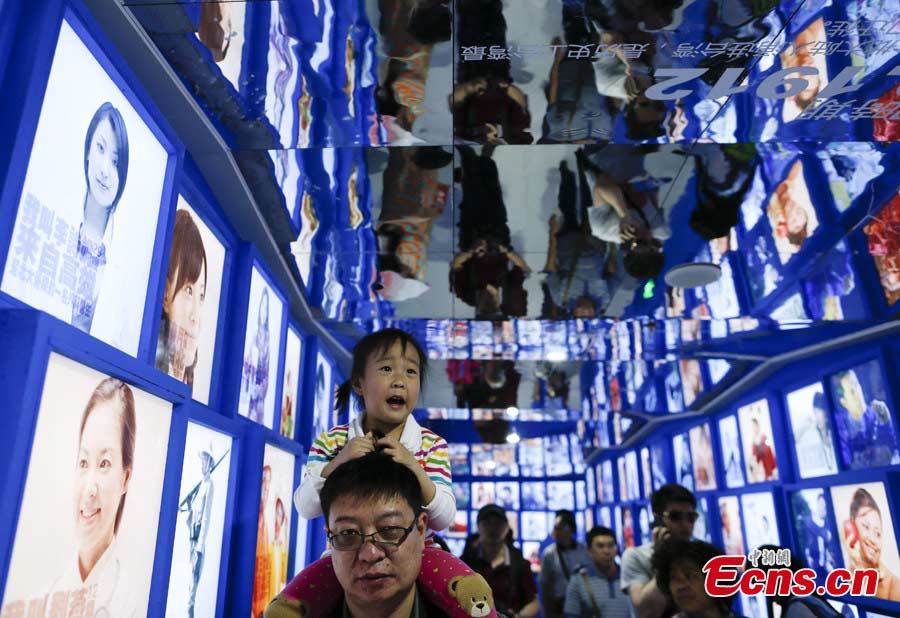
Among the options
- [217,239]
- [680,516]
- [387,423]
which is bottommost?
[680,516]

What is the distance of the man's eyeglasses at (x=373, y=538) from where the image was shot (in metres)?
1.29

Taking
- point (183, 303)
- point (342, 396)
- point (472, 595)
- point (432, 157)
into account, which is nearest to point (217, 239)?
point (183, 303)

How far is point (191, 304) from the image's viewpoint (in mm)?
2725

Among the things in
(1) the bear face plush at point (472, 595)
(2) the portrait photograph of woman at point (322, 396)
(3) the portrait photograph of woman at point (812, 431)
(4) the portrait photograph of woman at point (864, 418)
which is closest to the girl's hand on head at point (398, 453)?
(1) the bear face plush at point (472, 595)

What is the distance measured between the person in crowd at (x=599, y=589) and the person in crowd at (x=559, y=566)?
204 mm

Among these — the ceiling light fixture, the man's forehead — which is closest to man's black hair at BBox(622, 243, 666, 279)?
the ceiling light fixture

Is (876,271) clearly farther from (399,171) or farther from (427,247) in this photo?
(399,171)

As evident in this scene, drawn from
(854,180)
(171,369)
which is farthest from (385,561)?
(854,180)

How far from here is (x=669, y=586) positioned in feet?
7.83

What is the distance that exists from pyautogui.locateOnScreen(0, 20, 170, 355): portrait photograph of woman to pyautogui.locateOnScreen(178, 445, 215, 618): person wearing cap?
0.89m

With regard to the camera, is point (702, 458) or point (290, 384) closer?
point (290, 384)

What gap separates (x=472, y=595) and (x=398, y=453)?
357mm

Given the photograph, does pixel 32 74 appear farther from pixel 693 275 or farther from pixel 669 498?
pixel 693 275

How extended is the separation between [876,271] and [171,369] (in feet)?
13.0
